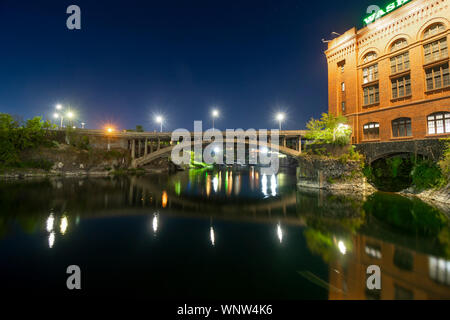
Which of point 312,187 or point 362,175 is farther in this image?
→ point 312,187

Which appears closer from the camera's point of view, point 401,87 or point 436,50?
point 436,50

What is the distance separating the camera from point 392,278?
6.55m

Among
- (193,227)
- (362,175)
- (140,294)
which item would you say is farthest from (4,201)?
(362,175)

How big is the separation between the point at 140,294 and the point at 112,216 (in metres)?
10.2

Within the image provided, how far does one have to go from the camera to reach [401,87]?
2502cm

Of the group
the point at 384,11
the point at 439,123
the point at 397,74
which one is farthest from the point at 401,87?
the point at 384,11

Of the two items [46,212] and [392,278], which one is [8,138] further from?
[392,278]

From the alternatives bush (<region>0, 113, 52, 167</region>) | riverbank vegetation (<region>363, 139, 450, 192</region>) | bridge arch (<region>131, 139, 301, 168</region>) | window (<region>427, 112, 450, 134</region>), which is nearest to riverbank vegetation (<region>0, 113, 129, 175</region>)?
bush (<region>0, 113, 52, 167</region>)

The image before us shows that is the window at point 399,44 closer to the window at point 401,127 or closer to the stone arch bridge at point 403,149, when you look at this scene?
the window at point 401,127

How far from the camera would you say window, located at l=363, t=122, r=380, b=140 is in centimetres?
2703

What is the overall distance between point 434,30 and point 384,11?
268 inches

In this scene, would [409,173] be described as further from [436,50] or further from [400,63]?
[436,50]
